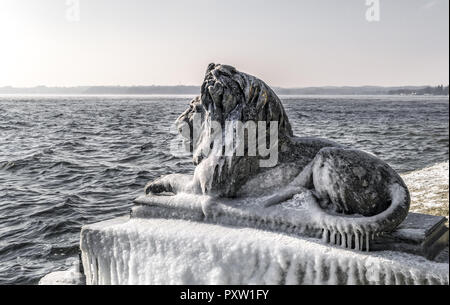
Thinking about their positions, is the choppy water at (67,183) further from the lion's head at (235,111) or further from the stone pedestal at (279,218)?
the lion's head at (235,111)

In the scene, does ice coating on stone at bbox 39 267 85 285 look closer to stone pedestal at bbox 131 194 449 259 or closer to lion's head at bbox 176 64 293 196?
stone pedestal at bbox 131 194 449 259

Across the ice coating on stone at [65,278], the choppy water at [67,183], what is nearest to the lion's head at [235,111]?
the choppy water at [67,183]

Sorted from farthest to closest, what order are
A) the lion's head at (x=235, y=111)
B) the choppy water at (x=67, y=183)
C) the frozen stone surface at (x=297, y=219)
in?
the choppy water at (x=67, y=183) < the lion's head at (x=235, y=111) < the frozen stone surface at (x=297, y=219)

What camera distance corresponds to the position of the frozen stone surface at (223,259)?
3.95 m

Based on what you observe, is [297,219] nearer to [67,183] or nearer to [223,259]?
[223,259]

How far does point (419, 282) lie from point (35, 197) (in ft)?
31.6

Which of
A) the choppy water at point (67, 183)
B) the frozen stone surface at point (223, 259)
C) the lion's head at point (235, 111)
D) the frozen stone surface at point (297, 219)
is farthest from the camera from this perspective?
the choppy water at point (67, 183)

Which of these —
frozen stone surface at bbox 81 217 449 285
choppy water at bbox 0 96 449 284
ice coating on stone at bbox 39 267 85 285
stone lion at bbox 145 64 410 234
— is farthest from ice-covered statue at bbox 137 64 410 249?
ice coating on stone at bbox 39 267 85 285

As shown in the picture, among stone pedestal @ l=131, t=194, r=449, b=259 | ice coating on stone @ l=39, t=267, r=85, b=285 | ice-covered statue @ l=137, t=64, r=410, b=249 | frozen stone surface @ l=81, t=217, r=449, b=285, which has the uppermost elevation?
ice-covered statue @ l=137, t=64, r=410, b=249

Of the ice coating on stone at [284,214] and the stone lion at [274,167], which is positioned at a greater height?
A: the stone lion at [274,167]

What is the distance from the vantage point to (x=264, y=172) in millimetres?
5098

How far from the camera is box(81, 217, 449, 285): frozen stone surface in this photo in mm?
3947

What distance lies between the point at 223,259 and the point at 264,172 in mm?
1159

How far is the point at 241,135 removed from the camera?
4.95 meters
